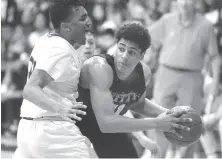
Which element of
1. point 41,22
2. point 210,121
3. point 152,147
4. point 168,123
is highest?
point 168,123

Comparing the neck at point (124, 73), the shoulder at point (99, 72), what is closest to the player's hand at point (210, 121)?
the neck at point (124, 73)

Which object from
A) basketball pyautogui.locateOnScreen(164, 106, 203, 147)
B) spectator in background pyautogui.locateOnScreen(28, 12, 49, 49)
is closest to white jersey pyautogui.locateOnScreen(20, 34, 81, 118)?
basketball pyautogui.locateOnScreen(164, 106, 203, 147)

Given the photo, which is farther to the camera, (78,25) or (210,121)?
(210,121)

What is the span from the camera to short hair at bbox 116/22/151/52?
396 centimetres

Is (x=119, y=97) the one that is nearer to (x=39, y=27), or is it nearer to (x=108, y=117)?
(x=108, y=117)

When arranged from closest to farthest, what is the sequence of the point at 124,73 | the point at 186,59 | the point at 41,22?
the point at 124,73 → the point at 186,59 → the point at 41,22

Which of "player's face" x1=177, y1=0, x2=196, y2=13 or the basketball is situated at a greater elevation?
"player's face" x1=177, y1=0, x2=196, y2=13

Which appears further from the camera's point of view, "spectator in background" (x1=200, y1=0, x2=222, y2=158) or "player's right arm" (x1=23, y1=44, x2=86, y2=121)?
"spectator in background" (x1=200, y1=0, x2=222, y2=158)

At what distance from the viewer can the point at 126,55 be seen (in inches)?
154

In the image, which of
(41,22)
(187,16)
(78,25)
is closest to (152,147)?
(78,25)

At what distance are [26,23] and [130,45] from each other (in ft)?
20.9

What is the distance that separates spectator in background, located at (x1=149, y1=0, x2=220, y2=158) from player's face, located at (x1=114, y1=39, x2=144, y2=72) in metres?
2.88

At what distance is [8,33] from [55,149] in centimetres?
695

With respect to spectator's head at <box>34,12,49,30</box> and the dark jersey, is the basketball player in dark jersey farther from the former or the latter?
spectator's head at <box>34,12,49,30</box>
